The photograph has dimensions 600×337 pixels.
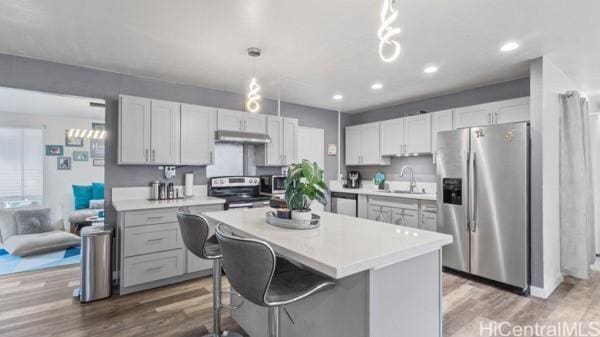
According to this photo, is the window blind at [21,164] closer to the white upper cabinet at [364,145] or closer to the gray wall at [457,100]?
the white upper cabinet at [364,145]

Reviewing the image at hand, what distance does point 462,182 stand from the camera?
3.46 m

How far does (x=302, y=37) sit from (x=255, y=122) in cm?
193

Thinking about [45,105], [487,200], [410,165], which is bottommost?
[487,200]

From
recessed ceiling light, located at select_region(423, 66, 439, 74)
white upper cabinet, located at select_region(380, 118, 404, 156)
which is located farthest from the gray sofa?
recessed ceiling light, located at select_region(423, 66, 439, 74)

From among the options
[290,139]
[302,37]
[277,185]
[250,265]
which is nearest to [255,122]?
[290,139]

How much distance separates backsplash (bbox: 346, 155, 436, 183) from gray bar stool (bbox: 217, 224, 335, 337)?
3.72m

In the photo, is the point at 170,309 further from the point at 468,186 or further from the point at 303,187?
the point at 468,186

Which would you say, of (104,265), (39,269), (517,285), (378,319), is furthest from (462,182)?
(39,269)

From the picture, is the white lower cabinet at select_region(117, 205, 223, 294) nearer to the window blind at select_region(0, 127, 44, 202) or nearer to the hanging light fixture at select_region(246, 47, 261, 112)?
the hanging light fixture at select_region(246, 47, 261, 112)

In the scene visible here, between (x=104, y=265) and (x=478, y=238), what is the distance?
13.3 feet

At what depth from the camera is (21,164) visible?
576 centimetres

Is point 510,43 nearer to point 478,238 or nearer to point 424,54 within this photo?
point 424,54

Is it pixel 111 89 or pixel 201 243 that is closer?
pixel 201 243

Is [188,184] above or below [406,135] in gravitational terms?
below
